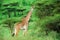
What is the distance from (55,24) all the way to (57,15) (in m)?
0.51

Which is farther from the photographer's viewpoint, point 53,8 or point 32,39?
point 53,8

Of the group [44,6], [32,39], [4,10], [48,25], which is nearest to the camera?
[32,39]

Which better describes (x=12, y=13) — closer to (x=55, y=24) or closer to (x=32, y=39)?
(x=55, y=24)

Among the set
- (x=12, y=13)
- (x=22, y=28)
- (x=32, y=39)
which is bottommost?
(x=12, y=13)

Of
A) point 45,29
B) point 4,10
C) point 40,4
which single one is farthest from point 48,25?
point 4,10

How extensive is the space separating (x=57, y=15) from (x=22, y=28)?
208cm

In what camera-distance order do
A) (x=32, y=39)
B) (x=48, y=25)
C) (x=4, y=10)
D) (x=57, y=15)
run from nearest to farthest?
(x=32, y=39) < (x=57, y=15) < (x=48, y=25) < (x=4, y=10)

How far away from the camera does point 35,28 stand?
10.5 m

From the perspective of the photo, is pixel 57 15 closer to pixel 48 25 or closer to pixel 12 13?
pixel 48 25

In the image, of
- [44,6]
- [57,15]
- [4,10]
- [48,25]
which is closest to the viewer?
[57,15]

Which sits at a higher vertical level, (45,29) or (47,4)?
(47,4)

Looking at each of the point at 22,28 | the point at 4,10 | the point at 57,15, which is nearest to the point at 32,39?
the point at 57,15

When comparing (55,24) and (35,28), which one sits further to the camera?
(35,28)

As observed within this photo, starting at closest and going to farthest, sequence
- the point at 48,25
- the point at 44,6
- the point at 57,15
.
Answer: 1. the point at 57,15
2. the point at 48,25
3. the point at 44,6
